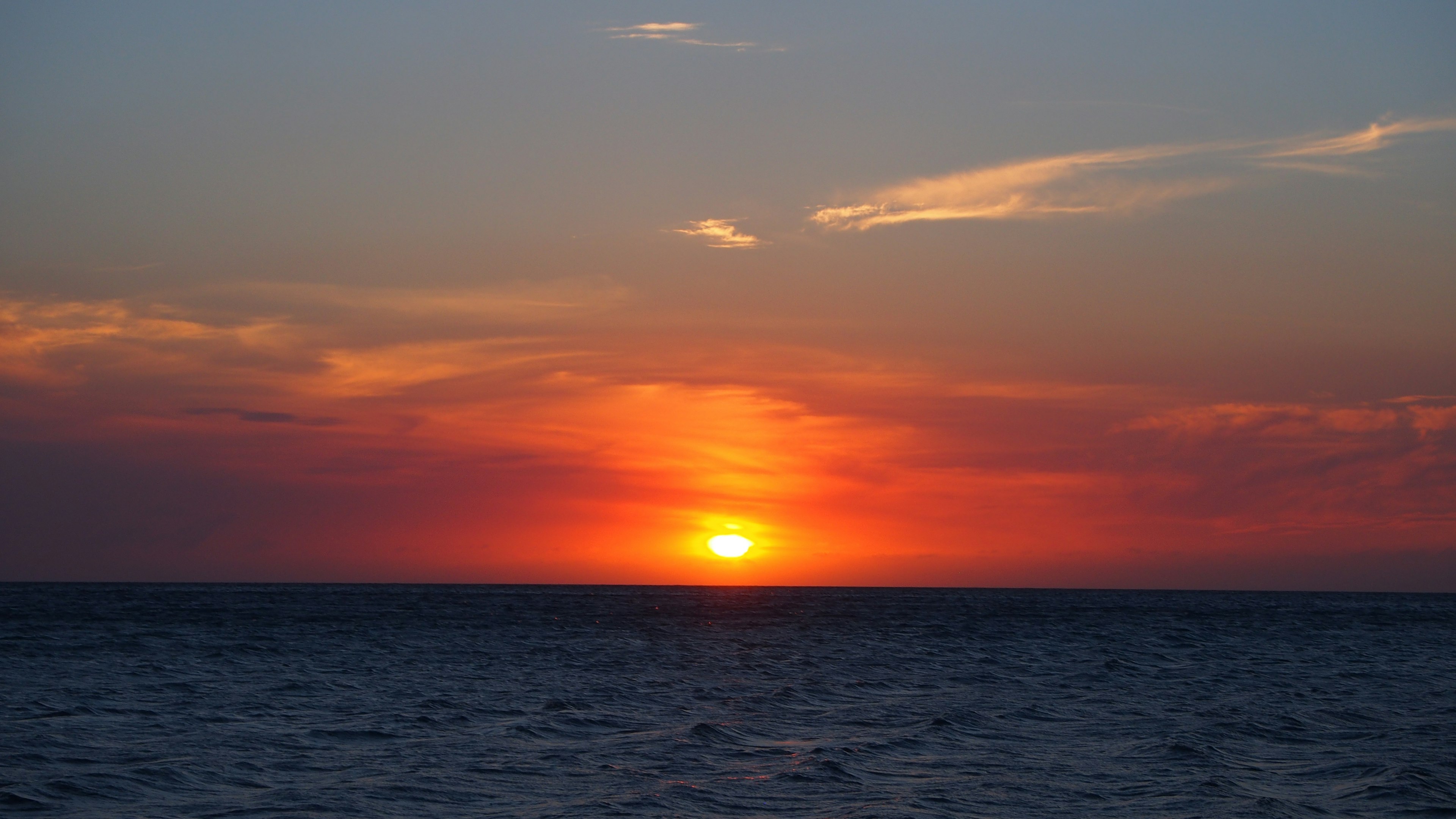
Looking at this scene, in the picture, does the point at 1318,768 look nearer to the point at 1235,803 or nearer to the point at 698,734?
the point at 1235,803

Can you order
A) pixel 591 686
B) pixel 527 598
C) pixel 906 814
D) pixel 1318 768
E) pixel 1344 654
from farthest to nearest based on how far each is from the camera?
pixel 527 598 < pixel 1344 654 < pixel 591 686 < pixel 1318 768 < pixel 906 814

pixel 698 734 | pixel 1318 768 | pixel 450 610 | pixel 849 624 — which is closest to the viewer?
pixel 1318 768

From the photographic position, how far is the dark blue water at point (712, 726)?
18031 mm

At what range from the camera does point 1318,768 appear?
21125 millimetres

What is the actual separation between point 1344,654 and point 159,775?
2008 inches

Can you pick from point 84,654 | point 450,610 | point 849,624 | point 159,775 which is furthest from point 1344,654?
point 450,610

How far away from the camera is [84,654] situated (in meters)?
43.0

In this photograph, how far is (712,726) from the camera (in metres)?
25.4

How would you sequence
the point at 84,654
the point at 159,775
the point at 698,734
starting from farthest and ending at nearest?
the point at 84,654 → the point at 698,734 → the point at 159,775

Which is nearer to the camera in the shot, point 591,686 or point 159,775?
point 159,775

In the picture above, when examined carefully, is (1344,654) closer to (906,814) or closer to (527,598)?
(906,814)

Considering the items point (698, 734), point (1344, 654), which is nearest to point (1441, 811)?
point (698, 734)

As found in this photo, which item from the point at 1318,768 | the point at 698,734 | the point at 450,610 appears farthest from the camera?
the point at 450,610

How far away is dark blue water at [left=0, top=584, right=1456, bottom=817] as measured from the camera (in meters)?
18.0
